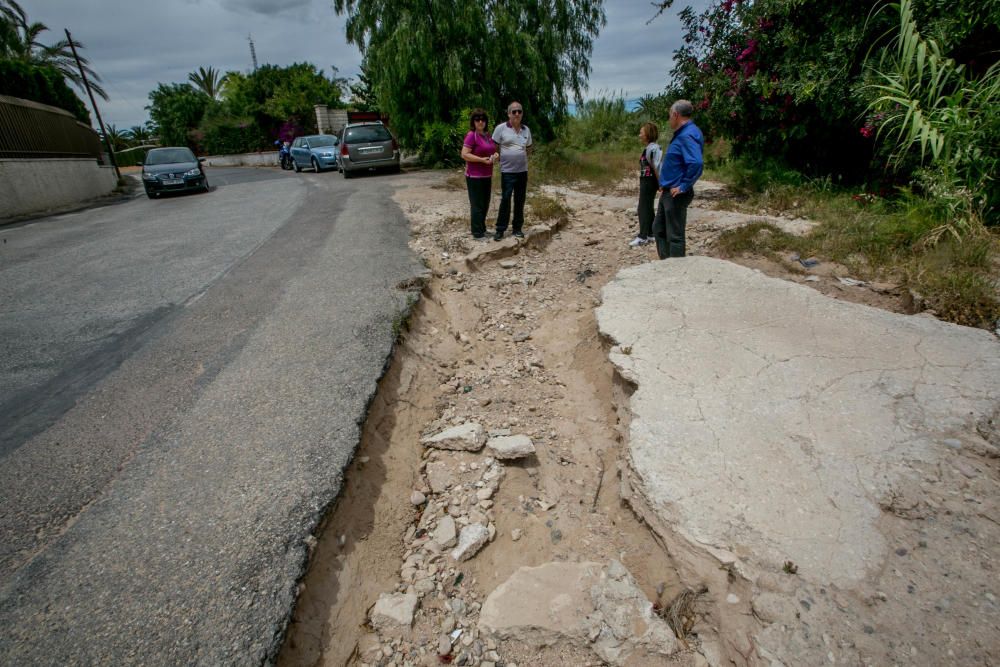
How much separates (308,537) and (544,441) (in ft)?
4.93

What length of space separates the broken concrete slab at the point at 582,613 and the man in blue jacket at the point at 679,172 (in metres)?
3.46

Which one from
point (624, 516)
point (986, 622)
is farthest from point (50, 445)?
point (986, 622)

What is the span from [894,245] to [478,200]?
4.41 metres

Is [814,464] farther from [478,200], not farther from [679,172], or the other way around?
[478,200]

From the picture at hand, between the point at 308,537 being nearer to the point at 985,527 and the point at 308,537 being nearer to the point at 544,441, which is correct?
the point at 544,441

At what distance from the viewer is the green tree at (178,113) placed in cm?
3606

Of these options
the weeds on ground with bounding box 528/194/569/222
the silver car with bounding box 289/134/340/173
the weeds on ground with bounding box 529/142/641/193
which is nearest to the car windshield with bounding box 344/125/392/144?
the silver car with bounding box 289/134/340/173

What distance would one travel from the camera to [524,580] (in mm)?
2016

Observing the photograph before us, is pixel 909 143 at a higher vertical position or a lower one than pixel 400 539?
higher

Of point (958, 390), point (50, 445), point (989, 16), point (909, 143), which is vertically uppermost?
point (989, 16)

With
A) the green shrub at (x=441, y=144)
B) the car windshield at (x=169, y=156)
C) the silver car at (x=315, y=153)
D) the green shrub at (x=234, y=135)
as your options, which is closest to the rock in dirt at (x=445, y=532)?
the green shrub at (x=441, y=144)

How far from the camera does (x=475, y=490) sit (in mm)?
2592

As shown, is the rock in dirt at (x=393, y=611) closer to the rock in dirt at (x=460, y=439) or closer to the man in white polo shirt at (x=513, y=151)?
the rock in dirt at (x=460, y=439)

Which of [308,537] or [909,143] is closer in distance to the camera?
[308,537]
